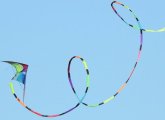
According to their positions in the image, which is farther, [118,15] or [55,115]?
[118,15]

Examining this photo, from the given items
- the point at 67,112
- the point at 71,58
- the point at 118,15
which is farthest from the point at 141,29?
the point at 67,112

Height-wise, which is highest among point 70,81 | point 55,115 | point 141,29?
point 141,29

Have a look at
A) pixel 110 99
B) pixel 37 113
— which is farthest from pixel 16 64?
pixel 110 99

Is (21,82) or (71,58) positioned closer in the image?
(21,82)

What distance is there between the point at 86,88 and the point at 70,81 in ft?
5.33

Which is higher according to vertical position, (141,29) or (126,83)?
(141,29)

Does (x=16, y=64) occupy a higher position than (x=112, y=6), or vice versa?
(x=112, y=6)

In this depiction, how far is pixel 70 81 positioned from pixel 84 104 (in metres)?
2.20

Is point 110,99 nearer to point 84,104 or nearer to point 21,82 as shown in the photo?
point 84,104

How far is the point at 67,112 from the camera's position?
39281 mm

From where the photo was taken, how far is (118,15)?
42531 millimetres

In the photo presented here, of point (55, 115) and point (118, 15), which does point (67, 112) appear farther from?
point (118, 15)

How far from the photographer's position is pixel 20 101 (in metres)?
39.8

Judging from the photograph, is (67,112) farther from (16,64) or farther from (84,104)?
(16,64)
